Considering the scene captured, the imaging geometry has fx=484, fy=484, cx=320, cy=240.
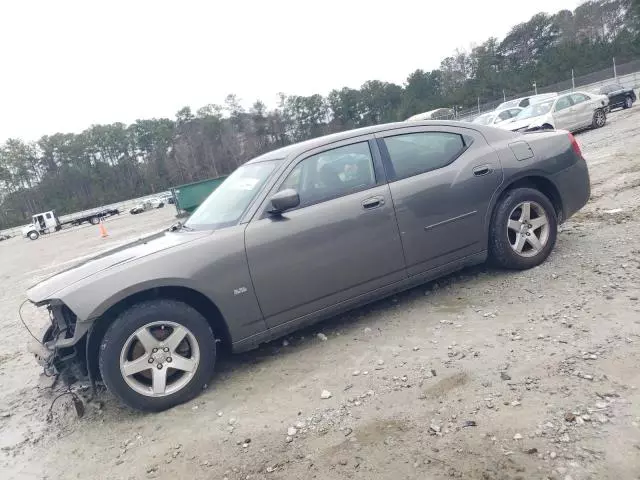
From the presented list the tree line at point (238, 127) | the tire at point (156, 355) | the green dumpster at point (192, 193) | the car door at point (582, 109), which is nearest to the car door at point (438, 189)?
the tire at point (156, 355)

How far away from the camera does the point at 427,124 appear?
14.8 ft

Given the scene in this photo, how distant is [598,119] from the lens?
17.3m

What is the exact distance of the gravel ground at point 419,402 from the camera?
2.39 meters

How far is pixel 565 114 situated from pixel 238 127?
88.0 m

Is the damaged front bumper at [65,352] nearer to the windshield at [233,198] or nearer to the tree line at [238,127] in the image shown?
the windshield at [233,198]

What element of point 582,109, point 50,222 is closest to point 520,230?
point 582,109

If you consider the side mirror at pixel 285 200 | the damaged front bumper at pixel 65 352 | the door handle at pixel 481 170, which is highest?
the side mirror at pixel 285 200

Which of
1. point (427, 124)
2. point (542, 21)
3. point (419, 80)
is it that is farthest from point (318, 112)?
point (427, 124)

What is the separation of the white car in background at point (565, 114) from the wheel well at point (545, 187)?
11882mm

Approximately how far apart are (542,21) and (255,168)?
80.8 meters

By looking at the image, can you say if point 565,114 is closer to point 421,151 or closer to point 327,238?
point 421,151

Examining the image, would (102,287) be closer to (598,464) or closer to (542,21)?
(598,464)

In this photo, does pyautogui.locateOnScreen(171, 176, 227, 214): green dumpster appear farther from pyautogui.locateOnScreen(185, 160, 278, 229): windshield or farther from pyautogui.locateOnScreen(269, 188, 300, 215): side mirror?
pyautogui.locateOnScreen(269, 188, 300, 215): side mirror

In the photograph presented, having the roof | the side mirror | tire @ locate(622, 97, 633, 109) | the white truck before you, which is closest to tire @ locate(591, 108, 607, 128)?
tire @ locate(622, 97, 633, 109)
